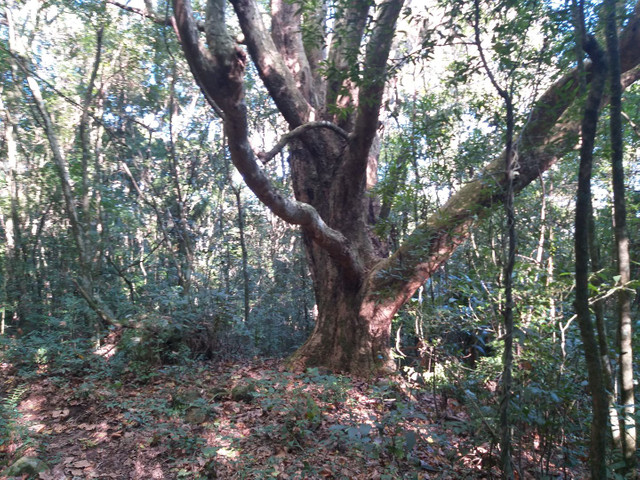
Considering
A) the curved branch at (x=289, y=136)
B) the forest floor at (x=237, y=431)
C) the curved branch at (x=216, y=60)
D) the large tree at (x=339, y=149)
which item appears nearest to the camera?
the forest floor at (x=237, y=431)

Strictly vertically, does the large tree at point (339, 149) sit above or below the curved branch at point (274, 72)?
below

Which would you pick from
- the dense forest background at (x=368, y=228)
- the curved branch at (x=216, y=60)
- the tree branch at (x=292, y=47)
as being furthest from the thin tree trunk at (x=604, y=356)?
the tree branch at (x=292, y=47)

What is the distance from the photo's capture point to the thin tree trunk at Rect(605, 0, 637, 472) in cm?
268

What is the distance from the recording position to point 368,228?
7055mm

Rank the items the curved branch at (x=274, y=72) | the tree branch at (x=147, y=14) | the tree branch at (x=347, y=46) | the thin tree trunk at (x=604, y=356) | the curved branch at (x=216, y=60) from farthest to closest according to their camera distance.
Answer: the tree branch at (x=147, y=14) → the curved branch at (x=274, y=72) → the tree branch at (x=347, y=46) → the curved branch at (x=216, y=60) → the thin tree trunk at (x=604, y=356)

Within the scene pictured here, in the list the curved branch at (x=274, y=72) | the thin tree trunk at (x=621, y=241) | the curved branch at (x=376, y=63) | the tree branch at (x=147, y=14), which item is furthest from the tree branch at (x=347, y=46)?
the tree branch at (x=147, y=14)

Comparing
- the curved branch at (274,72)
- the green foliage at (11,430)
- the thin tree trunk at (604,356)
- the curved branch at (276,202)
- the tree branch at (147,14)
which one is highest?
the tree branch at (147,14)

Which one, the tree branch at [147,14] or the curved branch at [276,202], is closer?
the curved branch at [276,202]

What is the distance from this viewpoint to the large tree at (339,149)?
12.6 ft

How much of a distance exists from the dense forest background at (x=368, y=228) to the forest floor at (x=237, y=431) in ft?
0.24

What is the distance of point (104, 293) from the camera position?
10469 millimetres

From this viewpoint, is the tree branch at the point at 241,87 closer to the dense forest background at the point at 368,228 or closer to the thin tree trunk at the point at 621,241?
the dense forest background at the point at 368,228

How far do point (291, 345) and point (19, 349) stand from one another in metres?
5.96

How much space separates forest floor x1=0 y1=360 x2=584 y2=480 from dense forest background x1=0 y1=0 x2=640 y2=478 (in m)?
0.07
